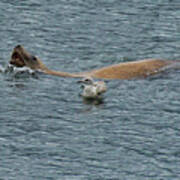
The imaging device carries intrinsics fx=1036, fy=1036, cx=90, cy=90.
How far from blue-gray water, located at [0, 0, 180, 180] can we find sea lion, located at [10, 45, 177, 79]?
32 cm

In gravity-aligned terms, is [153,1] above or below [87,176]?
above

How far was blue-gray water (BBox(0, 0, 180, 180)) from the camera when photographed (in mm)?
17109

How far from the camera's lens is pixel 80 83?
21719 mm

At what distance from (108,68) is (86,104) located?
8.18 feet

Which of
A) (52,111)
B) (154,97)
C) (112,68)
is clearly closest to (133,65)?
(112,68)

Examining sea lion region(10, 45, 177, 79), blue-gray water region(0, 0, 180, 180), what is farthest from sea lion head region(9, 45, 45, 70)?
blue-gray water region(0, 0, 180, 180)

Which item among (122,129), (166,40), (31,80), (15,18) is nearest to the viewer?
(122,129)

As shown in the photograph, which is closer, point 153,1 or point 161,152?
point 161,152

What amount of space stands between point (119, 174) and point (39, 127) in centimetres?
262

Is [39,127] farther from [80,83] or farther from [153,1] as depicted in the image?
[153,1]

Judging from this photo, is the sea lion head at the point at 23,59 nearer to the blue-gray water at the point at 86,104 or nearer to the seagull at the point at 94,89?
the blue-gray water at the point at 86,104

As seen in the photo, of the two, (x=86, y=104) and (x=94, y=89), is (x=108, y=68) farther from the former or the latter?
(x=86, y=104)

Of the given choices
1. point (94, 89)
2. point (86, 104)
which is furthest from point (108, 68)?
point (86, 104)

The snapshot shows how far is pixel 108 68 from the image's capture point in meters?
22.6
